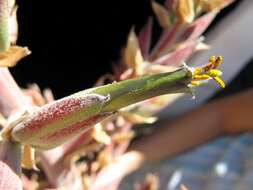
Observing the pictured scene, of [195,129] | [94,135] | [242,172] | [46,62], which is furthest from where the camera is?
[46,62]

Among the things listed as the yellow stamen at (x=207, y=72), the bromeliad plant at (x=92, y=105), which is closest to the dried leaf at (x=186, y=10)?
the bromeliad plant at (x=92, y=105)

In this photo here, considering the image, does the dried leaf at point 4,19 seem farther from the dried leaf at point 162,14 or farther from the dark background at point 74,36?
the dark background at point 74,36

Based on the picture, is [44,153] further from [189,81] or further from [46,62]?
[46,62]

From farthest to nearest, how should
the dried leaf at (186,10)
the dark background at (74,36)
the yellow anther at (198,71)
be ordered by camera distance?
the dark background at (74,36), the dried leaf at (186,10), the yellow anther at (198,71)

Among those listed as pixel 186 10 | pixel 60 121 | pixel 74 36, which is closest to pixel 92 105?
pixel 60 121

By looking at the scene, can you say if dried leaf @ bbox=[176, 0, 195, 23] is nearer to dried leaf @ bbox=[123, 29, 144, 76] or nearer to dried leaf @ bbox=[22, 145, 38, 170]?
dried leaf @ bbox=[123, 29, 144, 76]

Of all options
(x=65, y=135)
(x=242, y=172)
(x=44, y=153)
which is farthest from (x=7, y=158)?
(x=242, y=172)
